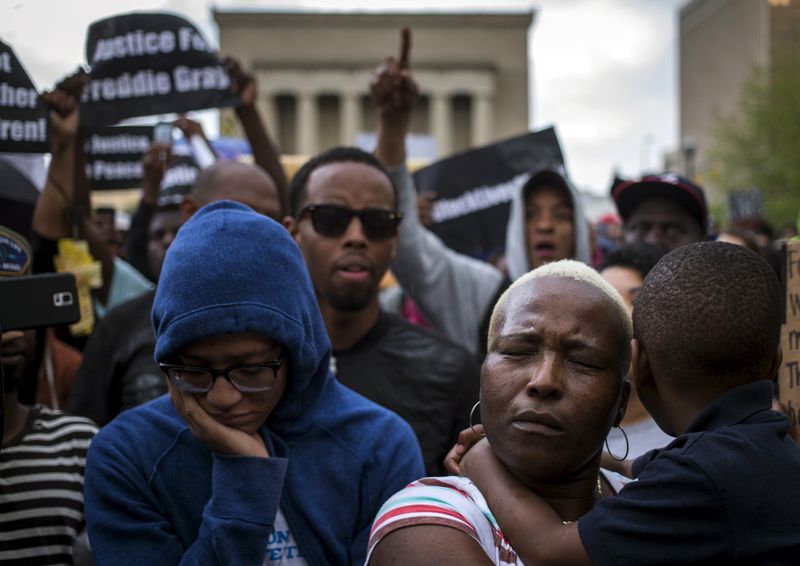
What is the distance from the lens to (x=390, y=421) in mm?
2486

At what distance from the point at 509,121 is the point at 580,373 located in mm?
54161

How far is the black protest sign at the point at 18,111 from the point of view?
13.5 ft

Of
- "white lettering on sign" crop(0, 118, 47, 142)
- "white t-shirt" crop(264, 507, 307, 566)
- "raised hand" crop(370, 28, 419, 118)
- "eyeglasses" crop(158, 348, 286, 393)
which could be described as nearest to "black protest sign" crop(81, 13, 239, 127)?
"white lettering on sign" crop(0, 118, 47, 142)

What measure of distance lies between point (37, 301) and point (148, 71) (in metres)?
3.18

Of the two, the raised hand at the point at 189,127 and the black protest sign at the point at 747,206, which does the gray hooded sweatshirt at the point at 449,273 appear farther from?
the black protest sign at the point at 747,206

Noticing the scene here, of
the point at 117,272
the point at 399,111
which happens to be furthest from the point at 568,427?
the point at 117,272

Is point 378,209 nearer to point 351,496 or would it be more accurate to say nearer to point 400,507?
point 351,496

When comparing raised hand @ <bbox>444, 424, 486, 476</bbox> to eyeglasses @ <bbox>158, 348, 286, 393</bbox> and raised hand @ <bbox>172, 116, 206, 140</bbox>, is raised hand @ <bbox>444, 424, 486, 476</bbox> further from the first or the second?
raised hand @ <bbox>172, 116, 206, 140</bbox>

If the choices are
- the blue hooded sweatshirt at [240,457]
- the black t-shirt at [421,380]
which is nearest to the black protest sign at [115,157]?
the black t-shirt at [421,380]

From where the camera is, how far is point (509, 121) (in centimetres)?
5484

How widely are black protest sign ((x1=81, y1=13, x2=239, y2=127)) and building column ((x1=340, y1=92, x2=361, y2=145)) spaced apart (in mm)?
51303

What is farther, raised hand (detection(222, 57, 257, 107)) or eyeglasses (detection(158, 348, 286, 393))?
raised hand (detection(222, 57, 257, 107))

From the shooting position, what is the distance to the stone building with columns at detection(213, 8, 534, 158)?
5422 centimetres

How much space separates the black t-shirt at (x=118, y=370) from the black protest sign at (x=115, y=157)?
9.97 feet
